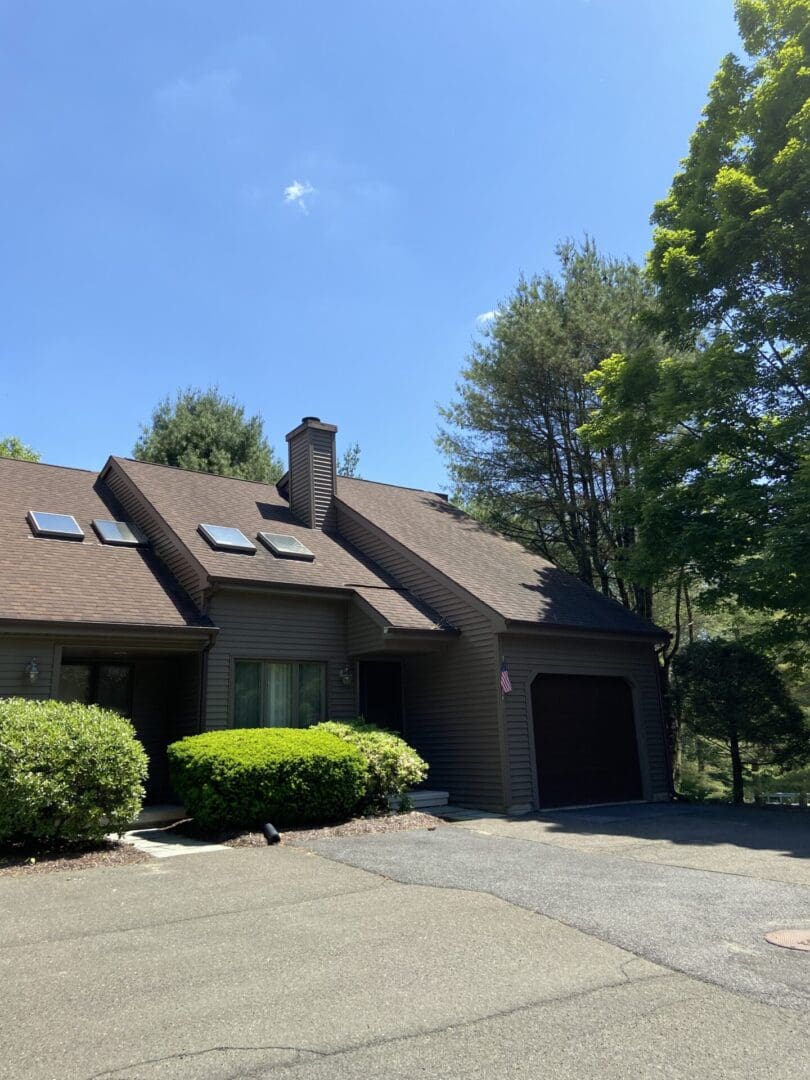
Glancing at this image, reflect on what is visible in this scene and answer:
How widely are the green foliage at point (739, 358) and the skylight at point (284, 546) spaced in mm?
6652

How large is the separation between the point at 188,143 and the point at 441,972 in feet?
42.1

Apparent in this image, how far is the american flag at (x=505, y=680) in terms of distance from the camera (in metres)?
12.0

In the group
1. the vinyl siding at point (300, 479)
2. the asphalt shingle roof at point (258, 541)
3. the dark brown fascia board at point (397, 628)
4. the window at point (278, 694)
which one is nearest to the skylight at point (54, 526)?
the asphalt shingle roof at point (258, 541)

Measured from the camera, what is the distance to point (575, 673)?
1341 cm

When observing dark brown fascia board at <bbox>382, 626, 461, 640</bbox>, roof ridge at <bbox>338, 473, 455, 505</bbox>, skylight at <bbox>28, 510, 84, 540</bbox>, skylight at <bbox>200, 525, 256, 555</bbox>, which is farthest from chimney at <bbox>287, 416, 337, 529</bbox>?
skylight at <bbox>28, 510, 84, 540</bbox>

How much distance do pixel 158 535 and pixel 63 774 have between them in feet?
20.7

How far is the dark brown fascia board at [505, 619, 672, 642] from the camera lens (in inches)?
482

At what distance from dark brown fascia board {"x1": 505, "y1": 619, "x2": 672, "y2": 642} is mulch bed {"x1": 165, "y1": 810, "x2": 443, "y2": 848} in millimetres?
3465

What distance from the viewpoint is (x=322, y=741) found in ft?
34.5

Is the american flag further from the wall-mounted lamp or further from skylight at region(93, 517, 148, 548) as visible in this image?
skylight at region(93, 517, 148, 548)

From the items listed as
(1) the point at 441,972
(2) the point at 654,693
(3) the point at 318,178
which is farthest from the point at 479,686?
(3) the point at 318,178

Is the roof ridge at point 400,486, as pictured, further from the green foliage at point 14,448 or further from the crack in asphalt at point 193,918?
the green foliage at point 14,448

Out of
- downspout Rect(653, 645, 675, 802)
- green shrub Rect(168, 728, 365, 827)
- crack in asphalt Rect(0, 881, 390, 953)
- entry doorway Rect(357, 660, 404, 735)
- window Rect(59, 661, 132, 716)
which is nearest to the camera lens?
crack in asphalt Rect(0, 881, 390, 953)

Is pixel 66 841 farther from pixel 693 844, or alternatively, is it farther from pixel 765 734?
pixel 765 734
